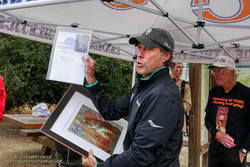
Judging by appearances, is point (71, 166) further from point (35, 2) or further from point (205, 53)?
point (205, 53)

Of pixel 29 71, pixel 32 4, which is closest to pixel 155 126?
pixel 32 4

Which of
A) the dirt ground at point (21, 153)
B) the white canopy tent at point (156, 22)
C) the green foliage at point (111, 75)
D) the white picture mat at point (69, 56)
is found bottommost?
the dirt ground at point (21, 153)

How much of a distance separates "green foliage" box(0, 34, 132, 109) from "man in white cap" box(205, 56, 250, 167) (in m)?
6.24

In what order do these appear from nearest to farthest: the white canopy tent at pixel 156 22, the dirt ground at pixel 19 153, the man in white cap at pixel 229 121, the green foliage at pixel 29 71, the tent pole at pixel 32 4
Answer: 1. the tent pole at pixel 32 4
2. the man in white cap at pixel 229 121
3. the white canopy tent at pixel 156 22
4. the dirt ground at pixel 19 153
5. the green foliage at pixel 29 71

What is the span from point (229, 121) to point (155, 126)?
6.26ft

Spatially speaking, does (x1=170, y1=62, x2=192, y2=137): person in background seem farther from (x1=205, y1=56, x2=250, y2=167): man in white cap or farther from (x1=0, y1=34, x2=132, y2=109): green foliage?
(x1=0, y1=34, x2=132, y2=109): green foliage

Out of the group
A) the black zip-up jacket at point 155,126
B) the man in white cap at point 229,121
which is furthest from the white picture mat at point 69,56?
the man in white cap at point 229,121

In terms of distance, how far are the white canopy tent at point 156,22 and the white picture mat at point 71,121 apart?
1.20 m

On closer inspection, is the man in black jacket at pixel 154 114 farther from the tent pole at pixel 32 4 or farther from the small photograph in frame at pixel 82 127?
the tent pole at pixel 32 4

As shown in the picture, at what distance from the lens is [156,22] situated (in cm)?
396

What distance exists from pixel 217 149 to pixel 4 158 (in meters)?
5.32

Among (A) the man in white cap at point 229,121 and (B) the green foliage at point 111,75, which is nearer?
(A) the man in white cap at point 229,121

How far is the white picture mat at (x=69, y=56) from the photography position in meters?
2.36

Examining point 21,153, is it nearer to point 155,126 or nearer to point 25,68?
point 25,68
